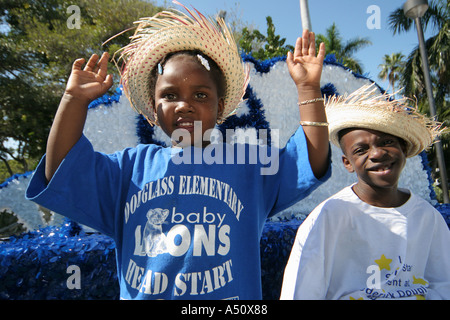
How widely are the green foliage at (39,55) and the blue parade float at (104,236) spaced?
6606 millimetres

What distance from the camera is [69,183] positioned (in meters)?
1.20

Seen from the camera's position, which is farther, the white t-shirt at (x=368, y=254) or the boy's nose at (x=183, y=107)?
the white t-shirt at (x=368, y=254)

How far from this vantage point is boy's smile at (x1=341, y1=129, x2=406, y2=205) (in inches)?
68.1

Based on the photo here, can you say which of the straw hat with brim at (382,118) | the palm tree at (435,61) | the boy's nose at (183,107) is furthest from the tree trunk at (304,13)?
the palm tree at (435,61)

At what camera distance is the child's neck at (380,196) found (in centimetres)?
176

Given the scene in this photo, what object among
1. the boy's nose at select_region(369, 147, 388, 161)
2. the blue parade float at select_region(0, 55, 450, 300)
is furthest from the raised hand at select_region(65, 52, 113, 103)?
the blue parade float at select_region(0, 55, 450, 300)

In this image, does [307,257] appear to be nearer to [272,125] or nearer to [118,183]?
[118,183]

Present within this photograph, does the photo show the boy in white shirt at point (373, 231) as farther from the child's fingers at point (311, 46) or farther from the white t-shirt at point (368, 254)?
the child's fingers at point (311, 46)

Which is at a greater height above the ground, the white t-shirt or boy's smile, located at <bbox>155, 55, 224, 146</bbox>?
boy's smile, located at <bbox>155, 55, 224, 146</bbox>

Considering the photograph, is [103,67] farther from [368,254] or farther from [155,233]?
[368,254]

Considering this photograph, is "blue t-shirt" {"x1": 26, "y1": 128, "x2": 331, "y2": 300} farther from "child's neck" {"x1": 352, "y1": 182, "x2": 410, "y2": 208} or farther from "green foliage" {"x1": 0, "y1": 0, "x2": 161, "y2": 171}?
"green foliage" {"x1": 0, "y1": 0, "x2": 161, "y2": 171}

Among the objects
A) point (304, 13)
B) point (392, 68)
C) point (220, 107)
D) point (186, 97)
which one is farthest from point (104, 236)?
point (392, 68)

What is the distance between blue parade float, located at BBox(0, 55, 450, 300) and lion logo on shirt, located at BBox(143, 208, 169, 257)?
1614 millimetres

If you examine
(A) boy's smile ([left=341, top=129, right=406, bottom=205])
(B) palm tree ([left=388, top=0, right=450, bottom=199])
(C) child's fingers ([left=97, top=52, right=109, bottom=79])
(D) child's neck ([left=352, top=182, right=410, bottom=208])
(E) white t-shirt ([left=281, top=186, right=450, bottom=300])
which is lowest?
(E) white t-shirt ([left=281, top=186, right=450, bottom=300])
